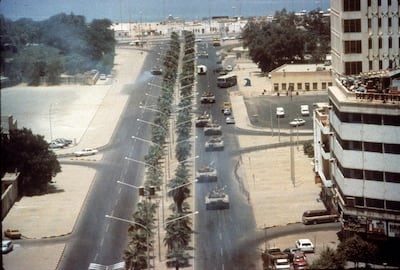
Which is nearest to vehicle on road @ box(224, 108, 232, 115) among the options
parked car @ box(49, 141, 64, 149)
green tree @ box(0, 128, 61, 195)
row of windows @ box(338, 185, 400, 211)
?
parked car @ box(49, 141, 64, 149)

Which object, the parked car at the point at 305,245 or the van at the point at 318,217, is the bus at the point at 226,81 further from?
the parked car at the point at 305,245

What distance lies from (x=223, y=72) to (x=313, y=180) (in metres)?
12.1

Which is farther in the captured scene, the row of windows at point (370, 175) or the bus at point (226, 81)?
the bus at point (226, 81)

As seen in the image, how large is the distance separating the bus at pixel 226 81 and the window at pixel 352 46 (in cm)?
860

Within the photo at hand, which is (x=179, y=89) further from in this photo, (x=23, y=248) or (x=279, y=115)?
(x=23, y=248)

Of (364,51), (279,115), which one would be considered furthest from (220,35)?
(364,51)

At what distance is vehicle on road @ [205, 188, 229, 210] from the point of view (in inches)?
540

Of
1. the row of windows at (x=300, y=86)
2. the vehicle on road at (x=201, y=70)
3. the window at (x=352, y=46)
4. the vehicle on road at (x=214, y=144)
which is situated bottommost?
the vehicle on road at (x=214, y=144)

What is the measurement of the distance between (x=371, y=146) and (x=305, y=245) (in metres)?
1.63

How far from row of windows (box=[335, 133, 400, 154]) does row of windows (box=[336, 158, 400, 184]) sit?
0.26 metres

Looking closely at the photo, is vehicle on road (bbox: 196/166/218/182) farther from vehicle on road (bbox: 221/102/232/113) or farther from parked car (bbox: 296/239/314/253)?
vehicle on road (bbox: 221/102/232/113)

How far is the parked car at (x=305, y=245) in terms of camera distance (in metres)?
11.7

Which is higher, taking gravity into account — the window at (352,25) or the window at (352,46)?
the window at (352,25)

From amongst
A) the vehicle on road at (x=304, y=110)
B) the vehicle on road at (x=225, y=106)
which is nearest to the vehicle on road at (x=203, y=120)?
the vehicle on road at (x=225, y=106)
